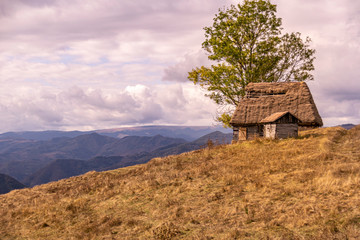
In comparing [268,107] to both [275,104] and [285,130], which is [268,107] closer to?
[275,104]

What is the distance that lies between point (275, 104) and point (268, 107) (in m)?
1.05

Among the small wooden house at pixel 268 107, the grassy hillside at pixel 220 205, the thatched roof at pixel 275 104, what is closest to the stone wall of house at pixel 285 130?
the small wooden house at pixel 268 107

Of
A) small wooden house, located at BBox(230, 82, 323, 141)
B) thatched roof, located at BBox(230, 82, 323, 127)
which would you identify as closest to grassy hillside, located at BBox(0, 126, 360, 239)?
small wooden house, located at BBox(230, 82, 323, 141)

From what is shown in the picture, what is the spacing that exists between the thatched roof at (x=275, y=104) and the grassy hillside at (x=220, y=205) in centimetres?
1233

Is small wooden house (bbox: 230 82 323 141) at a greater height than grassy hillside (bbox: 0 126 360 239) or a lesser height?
greater

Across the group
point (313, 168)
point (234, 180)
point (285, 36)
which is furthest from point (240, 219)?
point (285, 36)

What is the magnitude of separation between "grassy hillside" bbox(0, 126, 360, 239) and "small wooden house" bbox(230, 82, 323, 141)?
1201 centimetres

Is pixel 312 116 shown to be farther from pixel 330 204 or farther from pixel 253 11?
pixel 330 204

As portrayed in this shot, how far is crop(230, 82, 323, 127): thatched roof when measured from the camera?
1235 inches

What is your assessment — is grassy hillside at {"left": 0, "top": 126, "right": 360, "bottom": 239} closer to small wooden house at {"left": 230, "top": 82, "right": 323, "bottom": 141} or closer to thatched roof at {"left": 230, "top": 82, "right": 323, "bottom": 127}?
small wooden house at {"left": 230, "top": 82, "right": 323, "bottom": 141}

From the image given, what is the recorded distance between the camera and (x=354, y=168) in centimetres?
1273

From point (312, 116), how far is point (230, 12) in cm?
1636

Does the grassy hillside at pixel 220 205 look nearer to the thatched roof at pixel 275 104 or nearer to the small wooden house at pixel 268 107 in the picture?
the small wooden house at pixel 268 107

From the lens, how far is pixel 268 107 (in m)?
32.0
